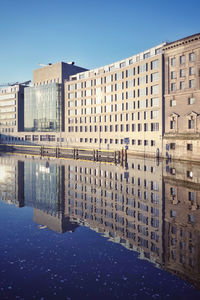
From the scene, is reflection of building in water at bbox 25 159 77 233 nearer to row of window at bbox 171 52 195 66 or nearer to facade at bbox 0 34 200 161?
facade at bbox 0 34 200 161

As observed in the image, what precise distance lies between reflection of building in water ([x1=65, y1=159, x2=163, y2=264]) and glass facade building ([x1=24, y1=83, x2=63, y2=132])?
7319 centimetres

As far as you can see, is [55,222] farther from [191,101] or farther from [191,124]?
[191,101]

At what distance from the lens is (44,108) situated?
3949 inches

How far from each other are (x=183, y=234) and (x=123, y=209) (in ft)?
17.7

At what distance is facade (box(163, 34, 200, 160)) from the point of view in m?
51.4

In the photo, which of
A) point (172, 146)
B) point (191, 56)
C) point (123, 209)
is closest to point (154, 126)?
point (172, 146)

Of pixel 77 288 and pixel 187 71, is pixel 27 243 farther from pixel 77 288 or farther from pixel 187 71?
pixel 187 71

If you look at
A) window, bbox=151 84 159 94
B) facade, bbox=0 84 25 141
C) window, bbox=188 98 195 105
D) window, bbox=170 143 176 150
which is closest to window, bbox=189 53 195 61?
window, bbox=188 98 195 105

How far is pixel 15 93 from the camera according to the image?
365 feet

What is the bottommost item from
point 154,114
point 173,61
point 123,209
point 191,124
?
point 123,209

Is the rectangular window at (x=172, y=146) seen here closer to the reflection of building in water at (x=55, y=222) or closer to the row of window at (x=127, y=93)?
the row of window at (x=127, y=93)

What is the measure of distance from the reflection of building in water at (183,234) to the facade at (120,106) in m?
42.9

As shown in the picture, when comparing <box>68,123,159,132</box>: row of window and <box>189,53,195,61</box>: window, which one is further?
<box>68,123,159,132</box>: row of window

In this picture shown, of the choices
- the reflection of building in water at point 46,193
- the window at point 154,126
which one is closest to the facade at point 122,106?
the window at point 154,126
